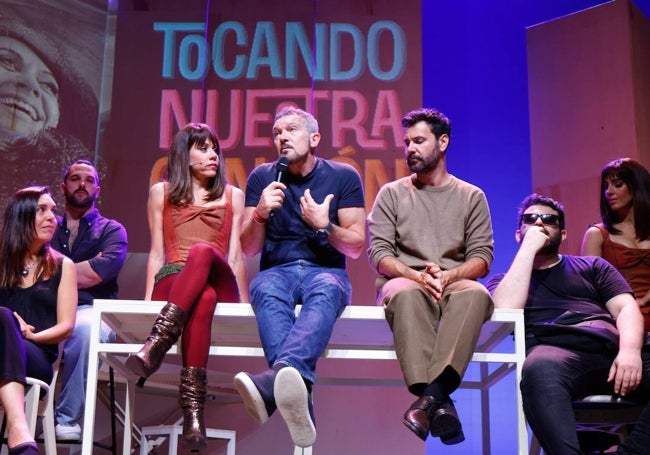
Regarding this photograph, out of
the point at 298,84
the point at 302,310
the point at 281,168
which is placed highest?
the point at 298,84

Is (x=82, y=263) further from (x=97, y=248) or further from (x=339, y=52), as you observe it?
(x=339, y=52)

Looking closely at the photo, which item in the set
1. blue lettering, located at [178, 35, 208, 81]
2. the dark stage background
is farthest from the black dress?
blue lettering, located at [178, 35, 208, 81]

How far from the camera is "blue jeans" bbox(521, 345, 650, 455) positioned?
2830 millimetres

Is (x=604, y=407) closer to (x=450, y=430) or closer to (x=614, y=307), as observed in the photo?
(x=614, y=307)

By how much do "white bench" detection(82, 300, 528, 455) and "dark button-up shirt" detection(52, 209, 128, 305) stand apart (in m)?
0.51

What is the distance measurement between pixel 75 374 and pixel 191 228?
35.8 inches

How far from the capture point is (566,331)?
3.22 metres

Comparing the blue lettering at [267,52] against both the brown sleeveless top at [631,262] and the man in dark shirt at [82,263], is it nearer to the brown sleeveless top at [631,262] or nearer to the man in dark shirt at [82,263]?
the man in dark shirt at [82,263]

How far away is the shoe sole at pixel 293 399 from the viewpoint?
2.60m

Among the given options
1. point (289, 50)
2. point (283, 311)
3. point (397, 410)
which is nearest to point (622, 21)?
point (289, 50)

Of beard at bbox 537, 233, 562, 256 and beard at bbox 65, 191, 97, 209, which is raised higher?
beard at bbox 65, 191, 97, 209

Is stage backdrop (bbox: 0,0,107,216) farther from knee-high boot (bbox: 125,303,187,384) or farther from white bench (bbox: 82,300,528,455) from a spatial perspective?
knee-high boot (bbox: 125,303,187,384)

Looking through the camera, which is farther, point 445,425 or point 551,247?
point 551,247

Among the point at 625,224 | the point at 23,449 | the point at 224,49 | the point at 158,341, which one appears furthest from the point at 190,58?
the point at 23,449
